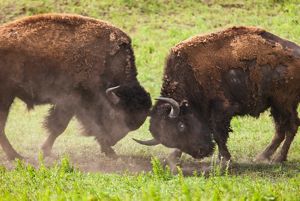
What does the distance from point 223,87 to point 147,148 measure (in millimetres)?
2039

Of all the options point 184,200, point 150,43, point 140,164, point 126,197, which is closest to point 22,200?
point 126,197

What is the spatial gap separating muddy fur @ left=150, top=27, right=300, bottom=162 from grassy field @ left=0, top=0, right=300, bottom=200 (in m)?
0.51

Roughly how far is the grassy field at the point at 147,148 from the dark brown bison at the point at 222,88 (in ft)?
1.72

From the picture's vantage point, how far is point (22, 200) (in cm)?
668

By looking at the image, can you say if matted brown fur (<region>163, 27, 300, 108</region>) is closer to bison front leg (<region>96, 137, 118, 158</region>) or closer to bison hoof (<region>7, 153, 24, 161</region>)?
bison front leg (<region>96, 137, 118, 158</region>)

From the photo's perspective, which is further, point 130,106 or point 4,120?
point 130,106

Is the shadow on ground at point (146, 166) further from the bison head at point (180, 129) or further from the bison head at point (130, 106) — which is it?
the bison head at point (130, 106)

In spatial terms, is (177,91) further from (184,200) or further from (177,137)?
(184,200)

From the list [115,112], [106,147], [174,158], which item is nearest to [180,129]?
[174,158]

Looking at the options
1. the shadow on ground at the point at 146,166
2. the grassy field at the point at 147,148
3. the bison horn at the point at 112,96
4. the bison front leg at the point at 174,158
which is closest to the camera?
the grassy field at the point at 147,148

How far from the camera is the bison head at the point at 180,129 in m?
10.1

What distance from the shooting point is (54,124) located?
11.2m

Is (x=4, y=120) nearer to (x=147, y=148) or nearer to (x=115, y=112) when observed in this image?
(x=115, y=112)

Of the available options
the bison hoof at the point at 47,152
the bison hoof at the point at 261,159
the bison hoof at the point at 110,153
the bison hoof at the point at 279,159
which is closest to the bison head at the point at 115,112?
the bison hoof at the point at 110,153
